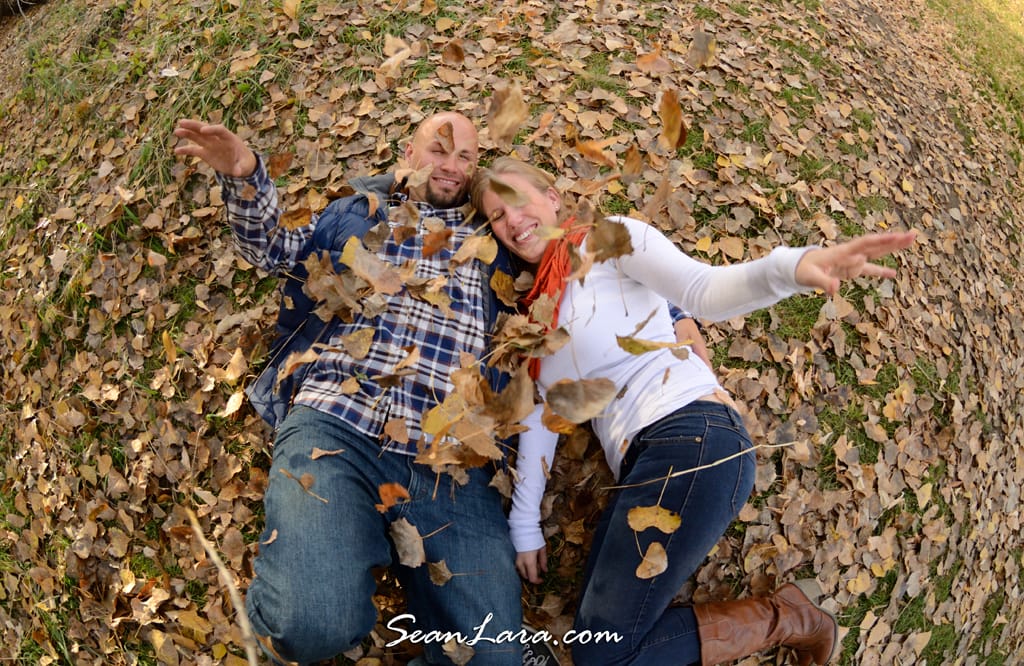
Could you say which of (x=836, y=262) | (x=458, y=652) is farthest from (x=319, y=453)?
(x=836, y=262)

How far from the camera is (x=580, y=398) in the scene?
1999 millimetres

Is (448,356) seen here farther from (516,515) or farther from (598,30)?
(598,30)

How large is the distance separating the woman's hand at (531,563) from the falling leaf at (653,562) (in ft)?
1.54

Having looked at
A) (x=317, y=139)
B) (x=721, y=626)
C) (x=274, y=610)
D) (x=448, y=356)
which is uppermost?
(x=317, y=139)

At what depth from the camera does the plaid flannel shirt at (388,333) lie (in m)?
2.25

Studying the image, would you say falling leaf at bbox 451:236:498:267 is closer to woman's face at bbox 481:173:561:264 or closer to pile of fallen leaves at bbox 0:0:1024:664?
woman's face at bbox 481:173:561:264

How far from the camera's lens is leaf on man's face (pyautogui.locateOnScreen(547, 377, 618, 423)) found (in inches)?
78.3

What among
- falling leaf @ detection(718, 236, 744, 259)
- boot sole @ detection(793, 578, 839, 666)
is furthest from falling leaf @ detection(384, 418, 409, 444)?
falling leaf @ detection(718, 236, 744, 259)

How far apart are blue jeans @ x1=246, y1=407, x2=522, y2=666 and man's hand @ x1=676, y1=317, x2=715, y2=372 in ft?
3.00

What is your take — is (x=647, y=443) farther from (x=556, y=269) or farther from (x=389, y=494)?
(x=389, y=494)

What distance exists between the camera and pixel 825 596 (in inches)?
102

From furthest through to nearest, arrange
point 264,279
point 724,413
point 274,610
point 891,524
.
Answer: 1. point 264,279
2. point 891,524
3. point 724,413
4. point 274,610

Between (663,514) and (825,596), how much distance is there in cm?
104

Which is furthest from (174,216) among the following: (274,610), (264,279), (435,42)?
(274,610)
